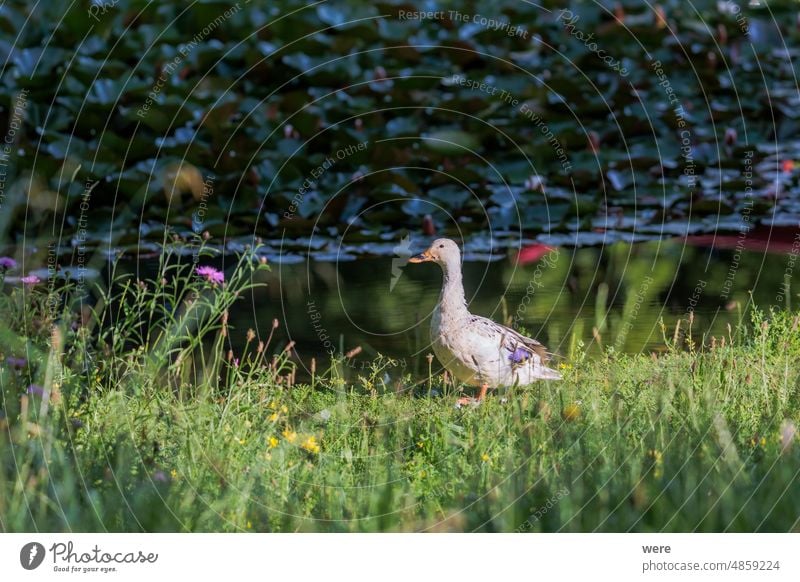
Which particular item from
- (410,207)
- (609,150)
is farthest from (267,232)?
(609,150)

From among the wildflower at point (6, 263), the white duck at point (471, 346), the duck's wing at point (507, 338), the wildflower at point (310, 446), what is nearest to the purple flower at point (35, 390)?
the wildflower at point (6, 263)

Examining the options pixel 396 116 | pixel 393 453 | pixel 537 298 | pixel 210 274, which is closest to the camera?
pixel 393 453

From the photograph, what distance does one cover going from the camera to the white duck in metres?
3.23

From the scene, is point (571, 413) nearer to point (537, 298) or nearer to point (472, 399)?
point (472, 399)

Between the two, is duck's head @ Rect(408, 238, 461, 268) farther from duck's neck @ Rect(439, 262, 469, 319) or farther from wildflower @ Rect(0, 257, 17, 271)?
wildflower @ Rect(0, 257, 17, 271)

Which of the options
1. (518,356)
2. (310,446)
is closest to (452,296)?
(518,356)

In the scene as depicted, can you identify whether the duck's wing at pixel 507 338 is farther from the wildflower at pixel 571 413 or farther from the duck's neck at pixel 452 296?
the wildflower at pixel 571 413

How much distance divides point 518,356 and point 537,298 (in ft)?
4.50

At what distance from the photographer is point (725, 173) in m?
6.61

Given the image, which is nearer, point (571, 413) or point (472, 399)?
point (571, 413)

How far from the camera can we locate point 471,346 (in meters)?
3.25

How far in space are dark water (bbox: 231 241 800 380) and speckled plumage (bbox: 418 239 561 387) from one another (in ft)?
1.32

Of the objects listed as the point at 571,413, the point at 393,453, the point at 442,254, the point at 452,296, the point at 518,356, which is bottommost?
the point at 393,453
